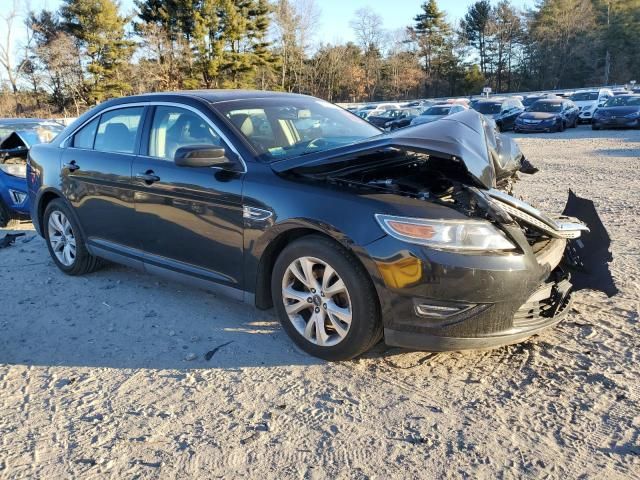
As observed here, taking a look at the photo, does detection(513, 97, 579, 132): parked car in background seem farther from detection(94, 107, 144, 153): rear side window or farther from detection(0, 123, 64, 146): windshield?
detection(94, 107, 144, 153): rear side window

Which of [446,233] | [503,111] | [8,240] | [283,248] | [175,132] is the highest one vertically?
[503,111]

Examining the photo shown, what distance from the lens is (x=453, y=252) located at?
286 centimetres

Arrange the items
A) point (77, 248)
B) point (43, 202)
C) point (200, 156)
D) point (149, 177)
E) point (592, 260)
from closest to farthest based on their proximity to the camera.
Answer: point (200, 156)
point (592, 260)
point (149, 177)
point (77, 248)
point (43, 202)

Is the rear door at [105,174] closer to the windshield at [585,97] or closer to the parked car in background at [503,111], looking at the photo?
the parked car in background at [503,111]

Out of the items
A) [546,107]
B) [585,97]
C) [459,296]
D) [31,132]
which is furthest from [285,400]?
[585,97]

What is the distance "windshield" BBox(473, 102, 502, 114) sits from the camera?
25.9 meters

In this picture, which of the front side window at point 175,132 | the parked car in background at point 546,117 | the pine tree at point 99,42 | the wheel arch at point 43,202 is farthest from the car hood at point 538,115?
the pine tree at point 99,42

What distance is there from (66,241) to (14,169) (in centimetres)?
314

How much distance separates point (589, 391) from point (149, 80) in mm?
48390

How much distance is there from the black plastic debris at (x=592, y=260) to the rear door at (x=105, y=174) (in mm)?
3333

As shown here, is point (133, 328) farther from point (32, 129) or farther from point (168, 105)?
point (32, 129)

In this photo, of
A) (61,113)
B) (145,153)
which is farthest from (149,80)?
(145,153)

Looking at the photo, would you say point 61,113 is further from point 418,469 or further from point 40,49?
point 418,469

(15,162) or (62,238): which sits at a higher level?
(15,162)
